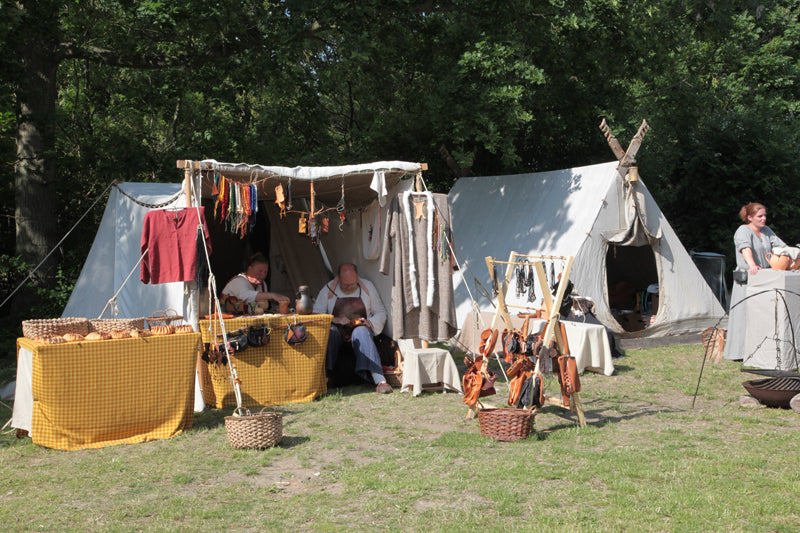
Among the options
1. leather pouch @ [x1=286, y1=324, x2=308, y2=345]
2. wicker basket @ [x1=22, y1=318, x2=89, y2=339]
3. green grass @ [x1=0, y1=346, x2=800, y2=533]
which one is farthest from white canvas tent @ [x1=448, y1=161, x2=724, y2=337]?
wicker basket @ [x1=22, y1=318, x2=89, y2=339]

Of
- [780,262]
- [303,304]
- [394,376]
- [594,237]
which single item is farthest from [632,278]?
[303,304]

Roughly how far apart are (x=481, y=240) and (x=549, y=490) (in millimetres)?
5732

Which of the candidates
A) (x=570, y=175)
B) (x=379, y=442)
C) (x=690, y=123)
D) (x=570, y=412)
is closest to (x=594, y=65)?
(x=570, y=175)

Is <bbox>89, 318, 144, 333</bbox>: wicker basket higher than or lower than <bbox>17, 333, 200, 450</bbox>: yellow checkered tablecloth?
higher

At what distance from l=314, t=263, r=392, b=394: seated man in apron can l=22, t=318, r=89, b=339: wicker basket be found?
1.81 m

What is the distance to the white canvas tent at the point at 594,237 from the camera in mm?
7570

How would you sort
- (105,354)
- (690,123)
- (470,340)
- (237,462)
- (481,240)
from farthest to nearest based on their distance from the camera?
1. (690,123)
2. (481,240)
3. (470,340)
4. (105,354)
5. (237,462)

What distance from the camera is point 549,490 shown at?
10.7ft

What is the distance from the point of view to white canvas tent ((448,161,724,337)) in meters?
7.57

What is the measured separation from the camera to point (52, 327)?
4.38m

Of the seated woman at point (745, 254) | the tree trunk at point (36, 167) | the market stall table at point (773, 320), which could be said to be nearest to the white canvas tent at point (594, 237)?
the seated woman at point (745, 254)

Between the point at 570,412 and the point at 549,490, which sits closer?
the point at 549,490

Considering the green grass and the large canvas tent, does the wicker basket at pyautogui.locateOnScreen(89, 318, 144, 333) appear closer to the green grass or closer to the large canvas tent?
the large canvas tent

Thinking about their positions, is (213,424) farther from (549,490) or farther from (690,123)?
(690,123)
